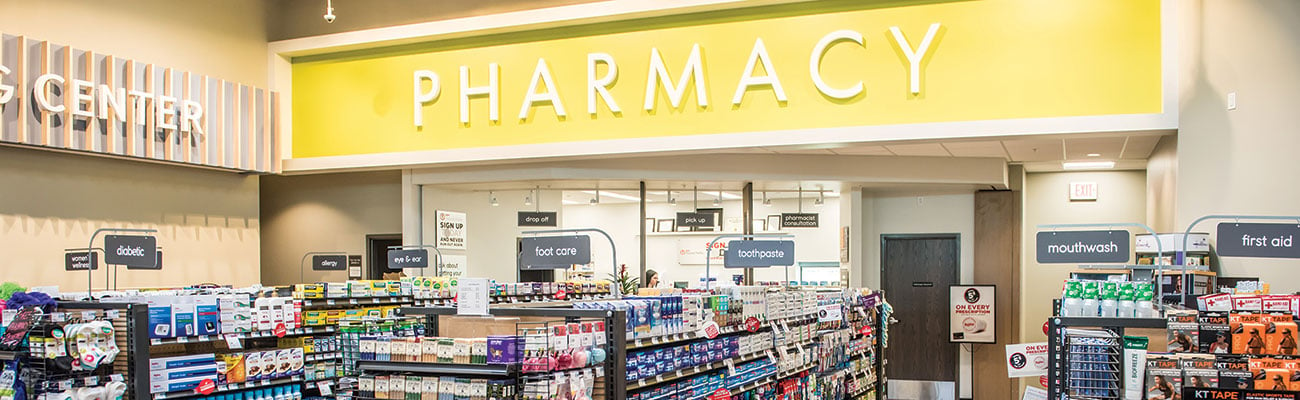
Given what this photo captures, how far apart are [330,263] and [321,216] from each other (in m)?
2.55

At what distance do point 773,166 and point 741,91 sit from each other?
1668 millimetres

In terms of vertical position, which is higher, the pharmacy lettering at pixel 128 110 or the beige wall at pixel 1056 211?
the pharmacy lettering at pixel 128 110

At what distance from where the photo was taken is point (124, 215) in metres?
10.5

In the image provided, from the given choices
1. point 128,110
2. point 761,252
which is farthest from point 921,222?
point 128,110

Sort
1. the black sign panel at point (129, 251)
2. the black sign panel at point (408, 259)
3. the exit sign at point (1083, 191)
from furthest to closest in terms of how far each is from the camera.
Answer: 1. the exit sign at point (1083, 191)
2. the black sign panel at point (408, 259)
3. the black sign panel at point (129, 251)

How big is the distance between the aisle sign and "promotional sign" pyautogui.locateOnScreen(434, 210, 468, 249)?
24.6 ft

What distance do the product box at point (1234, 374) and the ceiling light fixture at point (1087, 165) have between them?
8138 mm

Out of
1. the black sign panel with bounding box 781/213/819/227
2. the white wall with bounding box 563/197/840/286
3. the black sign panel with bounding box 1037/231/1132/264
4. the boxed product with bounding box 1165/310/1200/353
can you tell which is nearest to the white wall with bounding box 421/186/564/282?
the black sign panel with bounding box 781/213/819/227

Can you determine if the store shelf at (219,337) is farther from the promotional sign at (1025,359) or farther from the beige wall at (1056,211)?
the beige wall at (1056,211)

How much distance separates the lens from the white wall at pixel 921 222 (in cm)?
1229

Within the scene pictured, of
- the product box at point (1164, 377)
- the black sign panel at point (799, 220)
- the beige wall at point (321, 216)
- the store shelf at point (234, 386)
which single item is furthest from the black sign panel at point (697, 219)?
the product box at point (1164, 377)

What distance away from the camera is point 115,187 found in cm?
1045

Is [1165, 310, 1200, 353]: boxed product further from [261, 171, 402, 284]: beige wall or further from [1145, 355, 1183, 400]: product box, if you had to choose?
[261, 171, 402, 284]: beige wall

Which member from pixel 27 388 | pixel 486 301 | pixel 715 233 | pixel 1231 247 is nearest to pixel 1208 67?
pixel 1231 247
